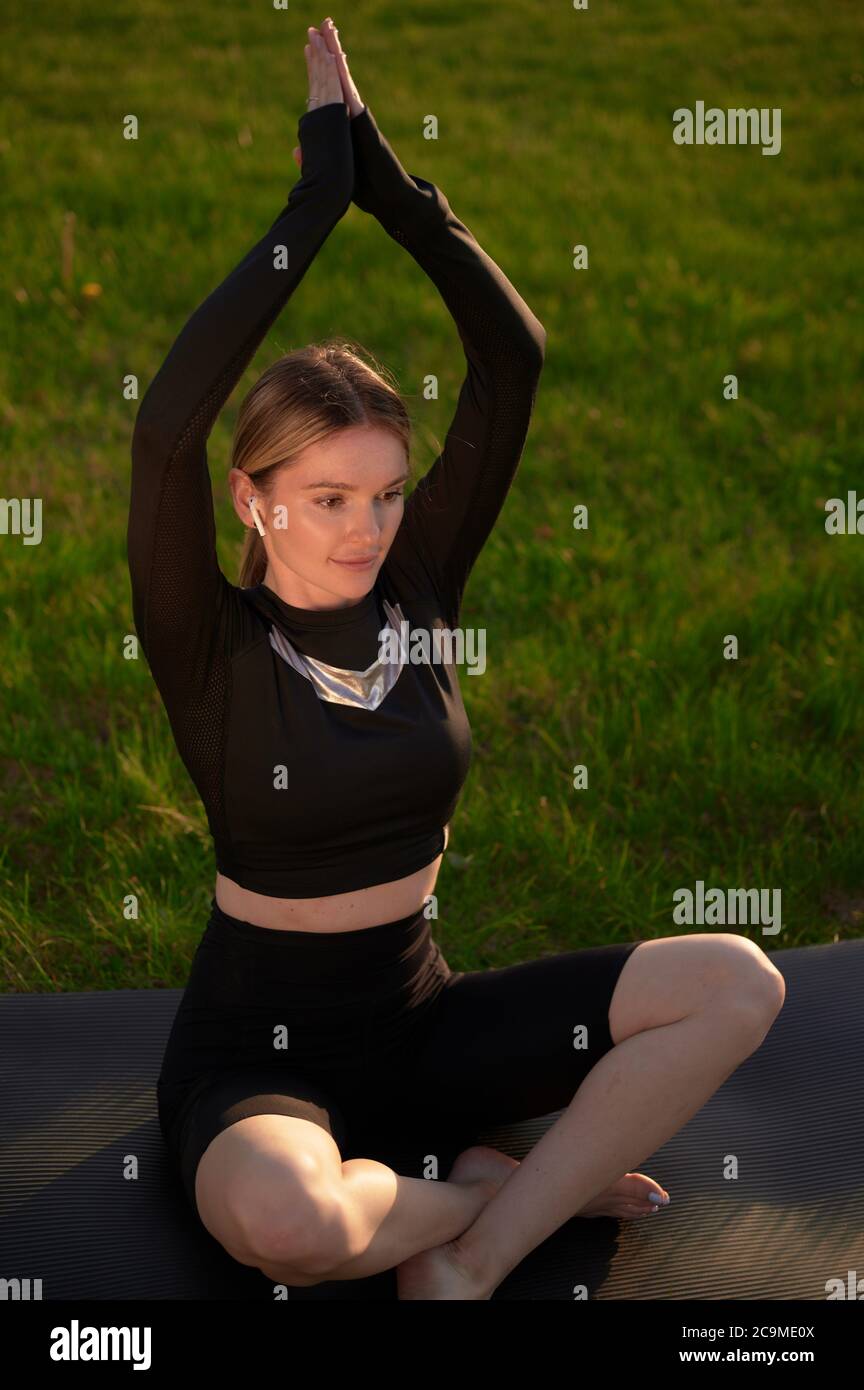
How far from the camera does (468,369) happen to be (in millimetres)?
2793

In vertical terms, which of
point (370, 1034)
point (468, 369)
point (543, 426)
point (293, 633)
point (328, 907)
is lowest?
point (370, 1034)

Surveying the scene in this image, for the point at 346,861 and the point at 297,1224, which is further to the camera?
the point at 346,861

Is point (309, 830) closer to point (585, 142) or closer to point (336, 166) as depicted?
point (336, 166)

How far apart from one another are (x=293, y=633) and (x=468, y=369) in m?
0.64

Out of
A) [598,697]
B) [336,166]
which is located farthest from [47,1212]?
[598,697]

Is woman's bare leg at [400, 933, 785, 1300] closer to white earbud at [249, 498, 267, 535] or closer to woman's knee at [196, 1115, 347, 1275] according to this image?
woman's knee at [196, 1115, 347, 1275]

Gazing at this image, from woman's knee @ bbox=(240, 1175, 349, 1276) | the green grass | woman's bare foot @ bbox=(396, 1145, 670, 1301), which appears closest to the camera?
woman's knee @ bbox=(240, 1175, 349, 1276)

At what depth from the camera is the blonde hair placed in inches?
98.1

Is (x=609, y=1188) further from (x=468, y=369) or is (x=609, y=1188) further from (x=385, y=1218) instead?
(x=468, y=369)

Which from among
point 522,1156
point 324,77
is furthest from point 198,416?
point 522,1156

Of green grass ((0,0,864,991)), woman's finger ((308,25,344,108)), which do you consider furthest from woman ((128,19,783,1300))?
green grass ((0,0,864,991))

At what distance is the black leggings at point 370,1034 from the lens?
251 cm

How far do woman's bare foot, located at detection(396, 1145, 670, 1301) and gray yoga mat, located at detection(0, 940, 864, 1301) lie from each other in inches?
1.4

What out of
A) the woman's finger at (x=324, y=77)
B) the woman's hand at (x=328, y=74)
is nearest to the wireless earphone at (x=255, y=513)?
the woman's hand at (x=328, y=74)
